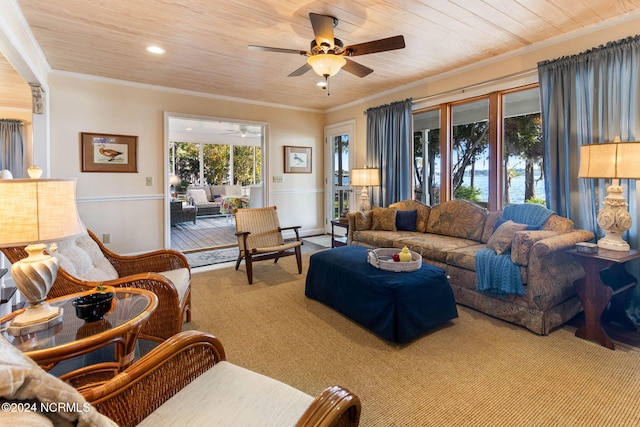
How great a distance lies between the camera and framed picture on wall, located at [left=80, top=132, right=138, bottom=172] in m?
4.36

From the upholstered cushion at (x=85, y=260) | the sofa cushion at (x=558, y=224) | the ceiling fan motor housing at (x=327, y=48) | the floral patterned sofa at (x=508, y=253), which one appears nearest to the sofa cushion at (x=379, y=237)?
the floral patterned sofa at (x=508, y=253)

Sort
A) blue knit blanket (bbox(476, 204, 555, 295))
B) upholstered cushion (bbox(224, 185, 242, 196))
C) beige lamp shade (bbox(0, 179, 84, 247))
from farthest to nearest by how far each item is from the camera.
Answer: upholstered cushion (bbox(224, 185, 242, 196))
blue knit blanket (bbox(476, 204, 555, 295))
beige lamp shade (bbox(0, 179, 84, 247))

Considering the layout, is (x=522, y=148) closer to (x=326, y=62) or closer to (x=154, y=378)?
(x=326, y=62)

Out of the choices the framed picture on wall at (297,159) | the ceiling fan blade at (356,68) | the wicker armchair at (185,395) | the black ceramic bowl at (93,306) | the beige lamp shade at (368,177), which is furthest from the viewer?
the framed picture on wall at (297,159)

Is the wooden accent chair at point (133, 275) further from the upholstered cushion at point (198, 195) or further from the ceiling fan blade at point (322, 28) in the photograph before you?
the upholstered cushion at point (198, 195)

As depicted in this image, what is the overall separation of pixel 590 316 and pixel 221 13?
3.73m

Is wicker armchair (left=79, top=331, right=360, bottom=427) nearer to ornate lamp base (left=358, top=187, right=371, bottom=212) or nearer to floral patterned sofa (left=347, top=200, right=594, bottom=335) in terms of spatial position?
floral patterned sofa (left=347, top=200, right=594, bottom=335)

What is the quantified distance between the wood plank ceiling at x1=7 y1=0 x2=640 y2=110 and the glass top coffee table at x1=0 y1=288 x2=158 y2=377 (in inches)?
89.5

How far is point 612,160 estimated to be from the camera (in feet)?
7.88

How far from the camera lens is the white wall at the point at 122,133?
165 inches

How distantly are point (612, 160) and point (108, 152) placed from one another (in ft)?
18.3

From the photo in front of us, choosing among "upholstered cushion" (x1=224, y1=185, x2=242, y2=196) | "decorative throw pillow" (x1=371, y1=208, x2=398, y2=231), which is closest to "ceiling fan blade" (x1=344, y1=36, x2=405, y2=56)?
"decorative throw pillow" (x1=371, y1=208, x2=398, y2=231)

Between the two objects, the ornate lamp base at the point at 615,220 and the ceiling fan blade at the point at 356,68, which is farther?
the ceiling fan blade at the point at 356,68

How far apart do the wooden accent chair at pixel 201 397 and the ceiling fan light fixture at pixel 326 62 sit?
2.27 metres
